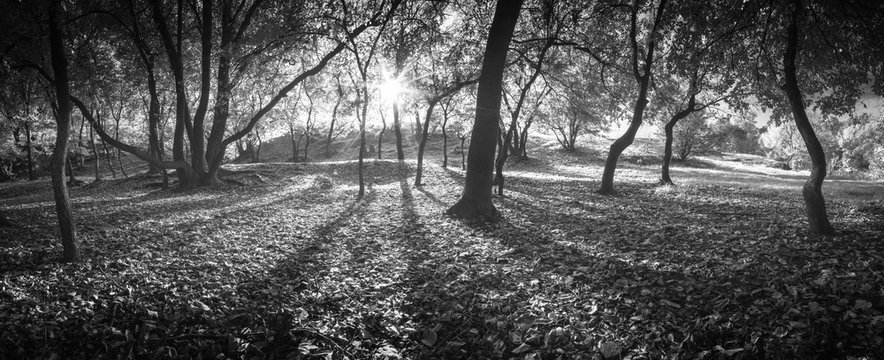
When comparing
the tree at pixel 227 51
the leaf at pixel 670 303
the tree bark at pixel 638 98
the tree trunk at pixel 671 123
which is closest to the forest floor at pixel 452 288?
the leaf at pixel 670 303

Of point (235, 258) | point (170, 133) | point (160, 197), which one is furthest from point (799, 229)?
point (170, 133)

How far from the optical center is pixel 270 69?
18734 millimetres

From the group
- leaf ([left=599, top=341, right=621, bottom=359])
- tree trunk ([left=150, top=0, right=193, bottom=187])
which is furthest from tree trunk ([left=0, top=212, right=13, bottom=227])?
leaf ([left=599, top=341, right=621, bottom=359])

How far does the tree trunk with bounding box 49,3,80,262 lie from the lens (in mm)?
6309

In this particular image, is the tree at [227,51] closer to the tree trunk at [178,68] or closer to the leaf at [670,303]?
the tree trunk at [178,68]

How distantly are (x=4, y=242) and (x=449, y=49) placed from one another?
13.9m

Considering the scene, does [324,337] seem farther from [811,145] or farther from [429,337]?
[811,145]

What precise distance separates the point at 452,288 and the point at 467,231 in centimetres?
392

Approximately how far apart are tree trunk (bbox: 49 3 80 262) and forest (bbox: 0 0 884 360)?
0.12 ft

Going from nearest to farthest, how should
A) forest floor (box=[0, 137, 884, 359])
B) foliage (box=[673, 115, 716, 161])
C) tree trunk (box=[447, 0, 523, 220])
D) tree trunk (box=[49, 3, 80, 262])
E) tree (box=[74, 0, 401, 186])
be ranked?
1. forest floor (box=[0, 137, 884, 359])
2. tree trunk (box=[49, 3, 80, 262])
3. tree trunk (box=[447, 0, 523, 220])
4. tree (box=[74, 0, 401, 186])
5. foliage (box=[673, 115, 716, 161])

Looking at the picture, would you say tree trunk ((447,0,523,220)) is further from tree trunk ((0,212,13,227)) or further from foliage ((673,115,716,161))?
foliage ((673,115,716,161))

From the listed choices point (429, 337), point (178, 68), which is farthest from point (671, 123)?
point (178, 68)

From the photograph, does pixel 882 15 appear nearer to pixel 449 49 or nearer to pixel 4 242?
pixel 449 49

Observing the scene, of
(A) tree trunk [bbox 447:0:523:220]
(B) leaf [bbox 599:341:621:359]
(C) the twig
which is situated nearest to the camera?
(B) leaf [bbox 599:341:621:359]
